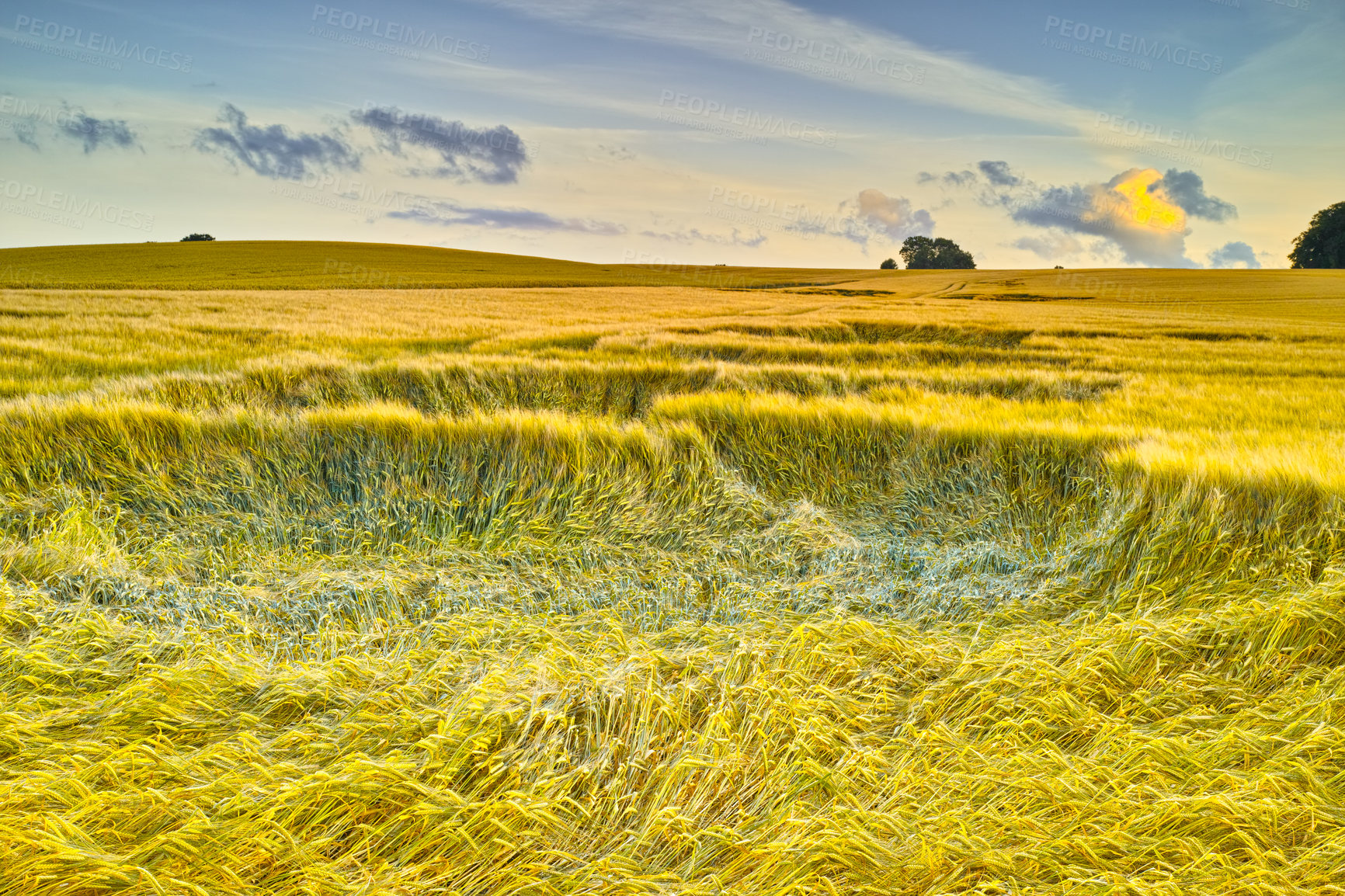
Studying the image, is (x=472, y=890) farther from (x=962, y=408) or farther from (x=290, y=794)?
(x=962, y=408)

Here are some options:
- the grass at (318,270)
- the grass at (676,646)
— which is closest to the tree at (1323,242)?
the grass at (318,270)

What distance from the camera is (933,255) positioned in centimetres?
10206

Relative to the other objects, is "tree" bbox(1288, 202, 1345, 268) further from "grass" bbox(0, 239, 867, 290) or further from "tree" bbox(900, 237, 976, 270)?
"grass" bbox(0, 239, 867, 290)

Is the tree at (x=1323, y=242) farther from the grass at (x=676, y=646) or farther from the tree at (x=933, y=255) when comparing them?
the grass at (x=676, y=646)

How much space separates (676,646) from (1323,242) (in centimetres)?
11014

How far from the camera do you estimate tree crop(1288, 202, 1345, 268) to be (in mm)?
73312

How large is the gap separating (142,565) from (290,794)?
8.06ft

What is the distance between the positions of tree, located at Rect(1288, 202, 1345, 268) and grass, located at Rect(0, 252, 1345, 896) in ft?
331

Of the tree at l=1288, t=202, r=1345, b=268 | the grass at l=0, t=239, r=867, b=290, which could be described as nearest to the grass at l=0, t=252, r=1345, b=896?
the grass at l=0, t=239, r=867, b=290

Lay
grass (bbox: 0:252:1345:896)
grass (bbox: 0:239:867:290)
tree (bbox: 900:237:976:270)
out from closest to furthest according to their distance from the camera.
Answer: grass (bbox: 0:252:1345:896)
grass (bbox: 0:239:867:290)
tree (bbox: 900:237:976:270)

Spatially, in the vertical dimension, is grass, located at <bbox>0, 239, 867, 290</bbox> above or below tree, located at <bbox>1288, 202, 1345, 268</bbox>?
below

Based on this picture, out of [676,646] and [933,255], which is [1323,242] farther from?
[676,646]

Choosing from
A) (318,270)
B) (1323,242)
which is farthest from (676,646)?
(1323,242)

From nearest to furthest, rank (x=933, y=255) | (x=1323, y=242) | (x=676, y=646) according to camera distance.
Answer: (x=676, y=646) < (x=1323, y=242) < (x=933, y=255)
